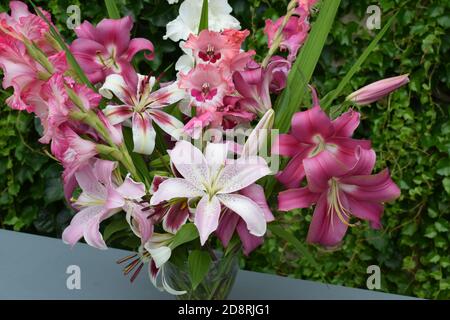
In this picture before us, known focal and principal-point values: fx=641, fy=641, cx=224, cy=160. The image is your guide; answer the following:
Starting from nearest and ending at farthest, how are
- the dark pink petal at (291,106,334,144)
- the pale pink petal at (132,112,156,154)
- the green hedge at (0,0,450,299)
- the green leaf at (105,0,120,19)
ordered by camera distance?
the dark pink petal at (291,106,334,144)
the pale pink petal at (132,112,156,154)
the green leaf at (105,0,120,19)
the green hedge at (0,0,450,299)

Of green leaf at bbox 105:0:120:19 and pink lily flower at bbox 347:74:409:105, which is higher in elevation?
green leaf at bbox 105:0:120:19

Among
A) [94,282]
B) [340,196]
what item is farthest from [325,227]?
[94,282]

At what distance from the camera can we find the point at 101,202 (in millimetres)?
769

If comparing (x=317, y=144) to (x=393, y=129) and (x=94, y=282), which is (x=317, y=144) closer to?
(x=94, y=282)

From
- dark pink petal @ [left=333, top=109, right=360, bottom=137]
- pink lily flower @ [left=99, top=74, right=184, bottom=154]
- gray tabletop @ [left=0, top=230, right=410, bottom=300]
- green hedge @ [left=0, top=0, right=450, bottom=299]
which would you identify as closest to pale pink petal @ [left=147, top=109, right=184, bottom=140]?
pink lily flower @ [left=99, top=74, right=184, bottom=154]

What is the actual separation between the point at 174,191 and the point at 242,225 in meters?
0.10

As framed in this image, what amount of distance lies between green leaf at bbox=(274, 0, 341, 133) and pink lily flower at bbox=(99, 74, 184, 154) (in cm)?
13

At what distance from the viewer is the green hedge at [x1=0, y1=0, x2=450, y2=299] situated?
1.81 m

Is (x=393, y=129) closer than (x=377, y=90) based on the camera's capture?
No

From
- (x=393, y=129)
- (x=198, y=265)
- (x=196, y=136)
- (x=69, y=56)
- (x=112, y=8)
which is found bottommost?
(x=198, y=265)

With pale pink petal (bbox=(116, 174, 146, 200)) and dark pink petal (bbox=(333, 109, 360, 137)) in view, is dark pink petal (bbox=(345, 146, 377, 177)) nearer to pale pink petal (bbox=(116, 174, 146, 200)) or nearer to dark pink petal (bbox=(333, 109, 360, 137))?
dark pink petal (bbox=(333, 109, 360, 137))

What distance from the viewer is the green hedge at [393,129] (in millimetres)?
1807

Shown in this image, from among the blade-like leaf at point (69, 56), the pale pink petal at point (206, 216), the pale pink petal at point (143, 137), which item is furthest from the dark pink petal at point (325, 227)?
the blade-like leaf at point (69, 56)
